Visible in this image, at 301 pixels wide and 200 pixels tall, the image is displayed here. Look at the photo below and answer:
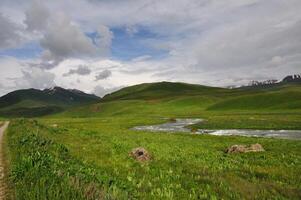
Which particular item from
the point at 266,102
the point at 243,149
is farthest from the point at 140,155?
the point at 266,102

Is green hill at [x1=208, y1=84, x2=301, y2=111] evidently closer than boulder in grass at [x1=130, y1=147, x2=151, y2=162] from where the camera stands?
No

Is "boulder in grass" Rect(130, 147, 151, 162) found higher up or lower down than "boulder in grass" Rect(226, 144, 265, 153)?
higher up

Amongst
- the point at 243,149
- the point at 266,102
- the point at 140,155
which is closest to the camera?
the point at 140,155

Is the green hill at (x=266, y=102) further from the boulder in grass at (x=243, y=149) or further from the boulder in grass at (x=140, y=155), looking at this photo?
the boulder in grass at (x=140, y=155)

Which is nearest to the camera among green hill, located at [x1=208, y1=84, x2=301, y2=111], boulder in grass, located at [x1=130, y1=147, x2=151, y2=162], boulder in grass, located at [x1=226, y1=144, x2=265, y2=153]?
boulder in grass, located at [x1=130, y1=147, x2=151, y2=162]

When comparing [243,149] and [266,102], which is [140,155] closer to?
[243,149]

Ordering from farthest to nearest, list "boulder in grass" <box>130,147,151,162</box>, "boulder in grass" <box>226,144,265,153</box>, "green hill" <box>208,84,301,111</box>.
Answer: "green hill" <box>208,84,301,111</box>
"boulder in grass" <box>226,144,265,153</box>
"boulder in grass" <box>130,147,151,162</box>

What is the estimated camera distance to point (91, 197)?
9727mm

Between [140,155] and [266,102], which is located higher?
[266,102]

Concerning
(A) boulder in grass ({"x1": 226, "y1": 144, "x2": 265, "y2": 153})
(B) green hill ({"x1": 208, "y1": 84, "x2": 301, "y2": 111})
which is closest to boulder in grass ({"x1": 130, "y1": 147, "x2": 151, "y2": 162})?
(A) boulder in grass ({"x1": 226, "y1": 144, "x2": 265, "y2": 153})

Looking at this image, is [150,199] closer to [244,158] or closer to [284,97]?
[244,158]

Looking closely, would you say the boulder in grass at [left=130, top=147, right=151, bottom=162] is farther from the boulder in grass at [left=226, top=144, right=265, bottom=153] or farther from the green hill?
the green hill

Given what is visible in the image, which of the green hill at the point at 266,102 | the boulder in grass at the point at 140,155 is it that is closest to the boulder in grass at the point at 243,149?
the boulder in grass at the point at 140,155

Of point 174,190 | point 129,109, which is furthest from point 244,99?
point 174,190
